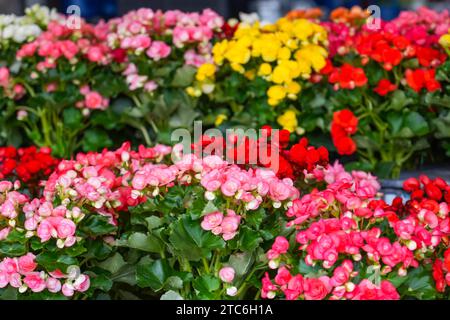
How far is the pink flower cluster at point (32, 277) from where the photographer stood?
6.13 feet

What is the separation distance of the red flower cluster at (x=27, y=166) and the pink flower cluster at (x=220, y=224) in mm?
864

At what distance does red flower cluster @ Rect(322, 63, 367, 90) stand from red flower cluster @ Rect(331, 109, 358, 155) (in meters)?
0.09

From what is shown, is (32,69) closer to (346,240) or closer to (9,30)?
(9,30)

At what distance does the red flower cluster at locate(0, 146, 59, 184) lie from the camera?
2496mm

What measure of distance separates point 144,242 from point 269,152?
1.30 feet

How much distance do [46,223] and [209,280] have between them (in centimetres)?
38

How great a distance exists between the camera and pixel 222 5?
5.15m

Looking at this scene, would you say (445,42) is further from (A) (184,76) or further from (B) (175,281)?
→ (B) (175,281)

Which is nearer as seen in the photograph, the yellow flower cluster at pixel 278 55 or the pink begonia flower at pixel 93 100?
the yellow flower cluster at pixel 278 55

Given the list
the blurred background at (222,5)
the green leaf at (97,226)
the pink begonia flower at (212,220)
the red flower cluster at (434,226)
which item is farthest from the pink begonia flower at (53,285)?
the blurred background at (222,5)

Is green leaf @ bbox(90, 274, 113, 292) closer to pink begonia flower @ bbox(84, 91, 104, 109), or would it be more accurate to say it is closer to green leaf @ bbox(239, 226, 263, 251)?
green leaf @ bbox(239, 226, 263, 251)

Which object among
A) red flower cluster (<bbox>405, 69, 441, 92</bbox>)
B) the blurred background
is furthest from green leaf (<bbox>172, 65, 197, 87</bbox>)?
the blurred background

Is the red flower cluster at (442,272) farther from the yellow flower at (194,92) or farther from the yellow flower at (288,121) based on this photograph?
the yellow flower at (194,92)

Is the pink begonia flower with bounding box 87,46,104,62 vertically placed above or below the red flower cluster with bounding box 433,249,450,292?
above
